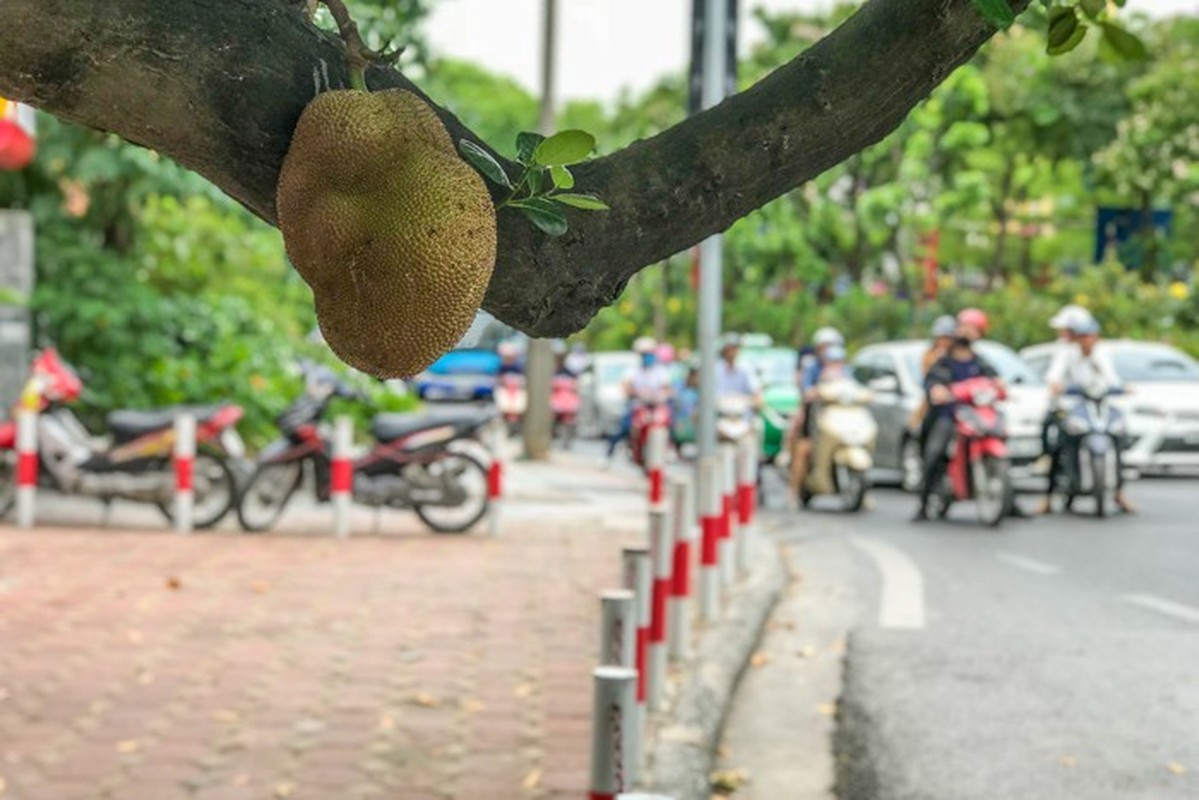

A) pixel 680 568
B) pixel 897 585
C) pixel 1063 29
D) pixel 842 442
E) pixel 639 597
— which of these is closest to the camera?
pixel 1063 29

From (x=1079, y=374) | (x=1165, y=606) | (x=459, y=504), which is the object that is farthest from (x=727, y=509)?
(x=1079, y=374)

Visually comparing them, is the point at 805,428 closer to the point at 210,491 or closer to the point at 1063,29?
the point at 210,491

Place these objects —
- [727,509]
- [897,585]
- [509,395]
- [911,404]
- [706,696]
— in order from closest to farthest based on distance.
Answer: [706,696]
[727,509]
[897,585]
[911,404]
[509,395]

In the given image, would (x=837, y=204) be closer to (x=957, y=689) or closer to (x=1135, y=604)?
(x=1135, y=604)

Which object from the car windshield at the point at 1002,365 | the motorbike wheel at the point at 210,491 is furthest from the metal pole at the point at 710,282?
the car windshield at the point at 1002,365

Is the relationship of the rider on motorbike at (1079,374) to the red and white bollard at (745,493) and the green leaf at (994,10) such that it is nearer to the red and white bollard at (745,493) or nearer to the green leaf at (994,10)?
the red and white bollard at (745,493)

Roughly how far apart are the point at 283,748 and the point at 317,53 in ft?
16.1

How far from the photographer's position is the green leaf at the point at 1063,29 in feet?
10.4

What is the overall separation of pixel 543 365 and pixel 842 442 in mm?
7892

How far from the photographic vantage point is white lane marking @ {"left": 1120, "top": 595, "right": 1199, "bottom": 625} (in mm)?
10828

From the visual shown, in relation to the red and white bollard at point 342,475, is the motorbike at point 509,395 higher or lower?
higher

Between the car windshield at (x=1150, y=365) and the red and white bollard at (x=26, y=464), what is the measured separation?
40.5 feet

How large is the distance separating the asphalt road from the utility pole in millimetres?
10187

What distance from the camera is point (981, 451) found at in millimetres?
16594
